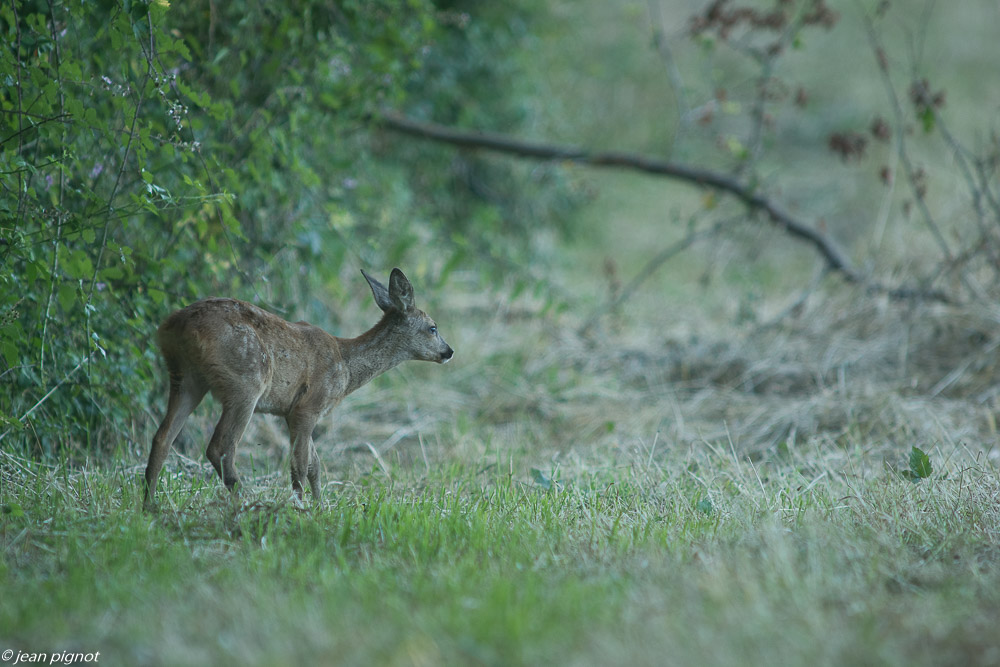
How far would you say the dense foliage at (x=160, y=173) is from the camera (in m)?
4.50

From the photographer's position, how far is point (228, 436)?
175 inches

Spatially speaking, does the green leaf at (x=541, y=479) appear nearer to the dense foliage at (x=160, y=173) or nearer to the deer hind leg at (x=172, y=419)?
the deer hind leg at (x=172, y=419)

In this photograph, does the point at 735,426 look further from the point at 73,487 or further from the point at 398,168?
the point at 398,168

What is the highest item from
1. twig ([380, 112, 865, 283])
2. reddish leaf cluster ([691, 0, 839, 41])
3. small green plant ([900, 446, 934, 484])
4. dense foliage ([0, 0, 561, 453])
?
reddish leaf cluster ([691, 0, 839, 41])

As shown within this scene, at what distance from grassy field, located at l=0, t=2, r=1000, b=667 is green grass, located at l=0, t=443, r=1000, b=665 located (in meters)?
0.01

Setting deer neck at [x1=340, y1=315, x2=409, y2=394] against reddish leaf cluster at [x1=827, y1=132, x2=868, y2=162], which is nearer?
deer neck at [x1=340, y1=315, x2=409, y2=394]

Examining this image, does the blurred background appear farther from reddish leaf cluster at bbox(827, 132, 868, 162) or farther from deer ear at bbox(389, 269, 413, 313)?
deer ear at bbox(389, 269, 413, 313)

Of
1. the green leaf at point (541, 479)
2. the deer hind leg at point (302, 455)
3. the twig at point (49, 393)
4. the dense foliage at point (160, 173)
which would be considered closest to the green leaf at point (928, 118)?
the dense foliage at point (160, 173)

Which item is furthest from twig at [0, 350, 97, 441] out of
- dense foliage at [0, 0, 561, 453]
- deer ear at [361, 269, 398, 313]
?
deer ear at [361, 269, 398, 313]

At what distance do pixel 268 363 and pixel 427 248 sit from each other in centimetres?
462

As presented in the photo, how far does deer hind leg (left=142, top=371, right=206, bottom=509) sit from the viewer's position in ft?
14.4

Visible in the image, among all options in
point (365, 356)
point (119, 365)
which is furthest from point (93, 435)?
point (365, 356)

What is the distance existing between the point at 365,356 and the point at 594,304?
5433 mm

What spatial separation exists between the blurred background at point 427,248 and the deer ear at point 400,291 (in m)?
0.90
